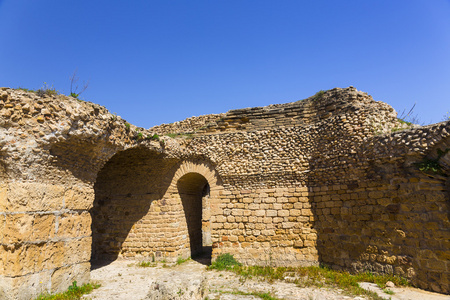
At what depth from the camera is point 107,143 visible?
680 centimetres

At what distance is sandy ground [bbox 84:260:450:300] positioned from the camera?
4730mm

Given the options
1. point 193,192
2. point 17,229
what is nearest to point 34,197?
point 17,229

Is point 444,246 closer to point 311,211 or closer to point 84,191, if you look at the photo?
point 311,211

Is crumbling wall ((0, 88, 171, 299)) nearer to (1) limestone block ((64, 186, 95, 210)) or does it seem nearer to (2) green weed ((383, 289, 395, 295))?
(1) limestone block ((64, 186, 95, 210))

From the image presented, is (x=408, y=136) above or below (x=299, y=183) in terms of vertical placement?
above

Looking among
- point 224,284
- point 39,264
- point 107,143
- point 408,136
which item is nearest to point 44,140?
point 107,143

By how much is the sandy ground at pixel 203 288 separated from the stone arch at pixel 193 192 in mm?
2103

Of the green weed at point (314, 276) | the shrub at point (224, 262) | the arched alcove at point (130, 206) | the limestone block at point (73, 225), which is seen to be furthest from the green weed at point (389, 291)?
the limestone block at point (73, 225)

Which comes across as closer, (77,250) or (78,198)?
(77,250)

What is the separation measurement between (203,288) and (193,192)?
577 cm

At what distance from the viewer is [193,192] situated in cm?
1060

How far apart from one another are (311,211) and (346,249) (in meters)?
1.29

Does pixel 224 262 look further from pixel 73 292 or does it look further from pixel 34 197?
pixel 34 197

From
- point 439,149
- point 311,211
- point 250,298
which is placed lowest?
point 250,298
